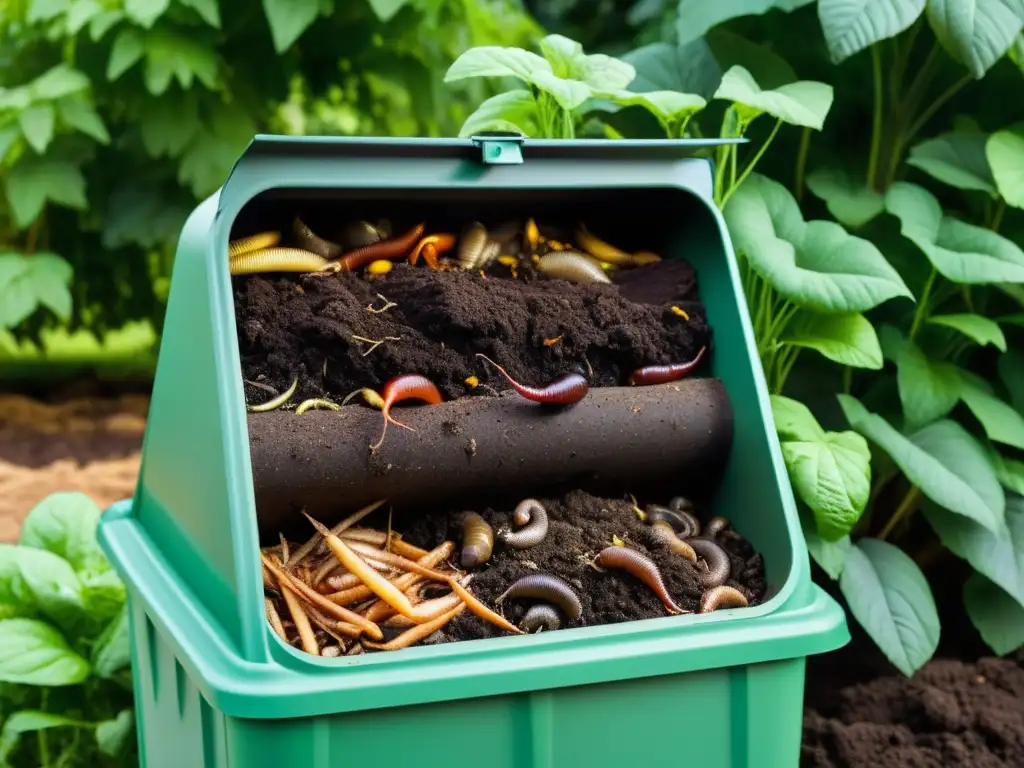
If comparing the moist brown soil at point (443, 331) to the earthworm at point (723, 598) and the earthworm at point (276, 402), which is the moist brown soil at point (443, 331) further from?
the earthworm at point (723, 598)

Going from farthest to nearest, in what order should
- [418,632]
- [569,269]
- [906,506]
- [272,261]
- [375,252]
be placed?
1. [906,506]
2. [569,269]
3. [375,252]
4. [272,261]
5. [418,632]

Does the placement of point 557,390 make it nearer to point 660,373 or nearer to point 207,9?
point 660,373

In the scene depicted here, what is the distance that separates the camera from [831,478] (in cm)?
204

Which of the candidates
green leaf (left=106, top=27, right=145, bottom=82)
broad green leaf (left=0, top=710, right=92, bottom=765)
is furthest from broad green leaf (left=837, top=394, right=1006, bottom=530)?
green leaf (left=106, top=27, right=145, bottom=82)

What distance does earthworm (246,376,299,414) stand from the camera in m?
1.57

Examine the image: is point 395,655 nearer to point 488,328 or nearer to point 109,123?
point 488,328

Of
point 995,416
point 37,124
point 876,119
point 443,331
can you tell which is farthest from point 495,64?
point 37,124

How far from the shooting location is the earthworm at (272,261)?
5.41ft

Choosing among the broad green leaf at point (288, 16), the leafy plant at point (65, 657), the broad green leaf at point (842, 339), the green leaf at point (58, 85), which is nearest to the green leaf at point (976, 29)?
the broad green leaf at point (842, 339)

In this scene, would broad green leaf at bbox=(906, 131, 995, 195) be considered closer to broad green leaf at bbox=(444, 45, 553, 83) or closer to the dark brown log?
broad green leaf at bbox=(444, 45, 553, 83)

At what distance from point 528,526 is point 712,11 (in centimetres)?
145

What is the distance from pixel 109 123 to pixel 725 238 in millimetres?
3189

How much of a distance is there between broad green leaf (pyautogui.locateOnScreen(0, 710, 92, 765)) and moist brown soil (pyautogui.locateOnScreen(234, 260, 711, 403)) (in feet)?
3.40

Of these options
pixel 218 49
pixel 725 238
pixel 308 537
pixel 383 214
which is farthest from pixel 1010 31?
pixel 218 49
